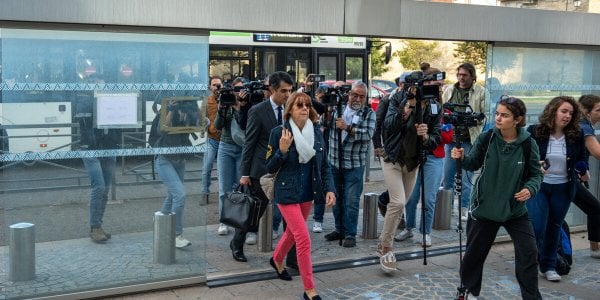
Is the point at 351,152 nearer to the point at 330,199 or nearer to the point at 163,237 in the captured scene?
the point at 330,199

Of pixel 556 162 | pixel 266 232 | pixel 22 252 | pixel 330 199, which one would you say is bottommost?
pixel 266 232

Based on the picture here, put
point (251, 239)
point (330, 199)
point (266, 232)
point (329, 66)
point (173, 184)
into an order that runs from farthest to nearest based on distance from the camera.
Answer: point (329, 66)
point (251, 239)
point (266, 232)
point (173, 184)
point (330, 199)

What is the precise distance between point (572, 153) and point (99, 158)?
4243 mm

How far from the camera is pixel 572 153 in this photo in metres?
6.01

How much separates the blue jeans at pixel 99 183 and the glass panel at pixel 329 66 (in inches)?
479

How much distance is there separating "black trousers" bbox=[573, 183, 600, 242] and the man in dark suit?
10.3 feet

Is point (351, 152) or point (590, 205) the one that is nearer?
point (590, 205)

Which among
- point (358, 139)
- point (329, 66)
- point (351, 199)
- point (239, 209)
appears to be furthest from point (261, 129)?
point (329, 66)

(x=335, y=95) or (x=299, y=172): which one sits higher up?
(x=335, y=95)

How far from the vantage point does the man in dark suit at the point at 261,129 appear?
6.01m

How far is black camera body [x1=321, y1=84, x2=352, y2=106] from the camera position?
681 cm

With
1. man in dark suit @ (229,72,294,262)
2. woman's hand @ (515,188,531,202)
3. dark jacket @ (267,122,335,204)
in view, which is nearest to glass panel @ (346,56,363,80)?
man in dark suit @ (229,72,294,262)

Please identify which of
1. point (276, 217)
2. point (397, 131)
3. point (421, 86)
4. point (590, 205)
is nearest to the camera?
point (421, 86)

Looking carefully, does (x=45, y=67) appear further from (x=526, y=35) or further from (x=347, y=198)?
(x=526, y=35)
